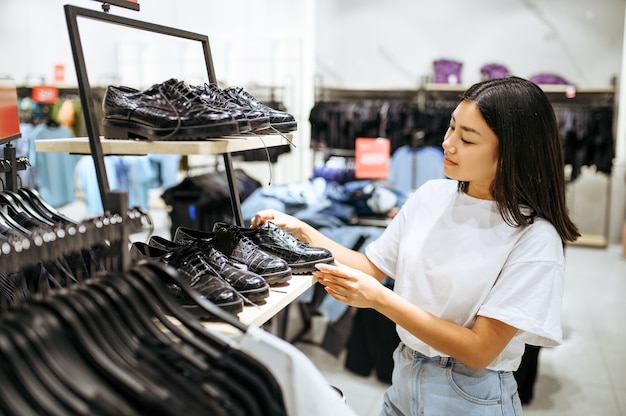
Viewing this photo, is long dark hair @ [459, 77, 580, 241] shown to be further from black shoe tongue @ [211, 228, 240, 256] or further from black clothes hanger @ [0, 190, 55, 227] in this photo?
black clothes hanger @ [0, 190, 55, 227]

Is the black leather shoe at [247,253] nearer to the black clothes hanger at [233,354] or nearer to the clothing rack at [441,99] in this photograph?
the black clothes hanger at [233,354]

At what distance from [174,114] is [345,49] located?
242 inches

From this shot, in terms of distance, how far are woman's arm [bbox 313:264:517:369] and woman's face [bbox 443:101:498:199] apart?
13.3 inches

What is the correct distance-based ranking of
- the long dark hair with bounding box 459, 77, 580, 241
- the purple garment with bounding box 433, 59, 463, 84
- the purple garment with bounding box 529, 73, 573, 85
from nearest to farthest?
the long dark hair with bounding box 459, 77, 580, 241
the purple garment with bounding box 529, 73, 573, 85
the purple garment with bounding box 433, 59, 463, 84

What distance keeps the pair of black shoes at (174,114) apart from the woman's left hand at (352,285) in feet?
1.14

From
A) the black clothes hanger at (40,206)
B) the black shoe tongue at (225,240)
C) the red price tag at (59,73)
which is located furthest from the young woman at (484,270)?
the red price tag at (59,73)

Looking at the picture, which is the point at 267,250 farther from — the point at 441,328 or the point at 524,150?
the point at 524,150

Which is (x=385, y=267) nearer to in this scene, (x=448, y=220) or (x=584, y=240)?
(x=448, y=220)

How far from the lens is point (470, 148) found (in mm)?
1382

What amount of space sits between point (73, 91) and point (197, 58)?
151 cm

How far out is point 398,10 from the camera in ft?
22.1

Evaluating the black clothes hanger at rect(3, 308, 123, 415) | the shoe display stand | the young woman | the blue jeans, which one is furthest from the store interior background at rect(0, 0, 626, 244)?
the black clothes hanger at rect(3, 308, 123, 415)

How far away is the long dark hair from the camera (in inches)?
53.1

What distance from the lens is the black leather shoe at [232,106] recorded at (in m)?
1.18
